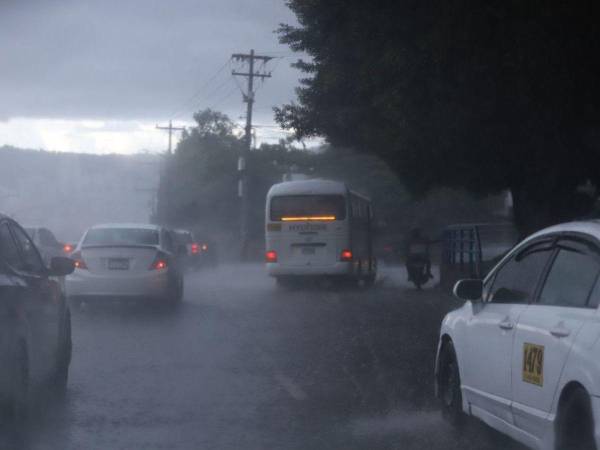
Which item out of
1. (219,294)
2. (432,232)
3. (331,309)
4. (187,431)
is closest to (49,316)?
(187,431)

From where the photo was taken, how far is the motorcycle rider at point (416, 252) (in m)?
26.7

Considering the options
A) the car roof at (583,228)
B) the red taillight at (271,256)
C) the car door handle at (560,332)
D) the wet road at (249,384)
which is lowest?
the wet road at (249,384)

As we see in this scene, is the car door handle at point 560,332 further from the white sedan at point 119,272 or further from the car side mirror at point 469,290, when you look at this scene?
the white sedan at point 119,272

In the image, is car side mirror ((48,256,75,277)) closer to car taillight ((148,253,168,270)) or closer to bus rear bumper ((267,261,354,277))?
car taillight ((148,253,168,270))

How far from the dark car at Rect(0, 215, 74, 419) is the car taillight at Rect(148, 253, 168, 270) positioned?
26.6ft

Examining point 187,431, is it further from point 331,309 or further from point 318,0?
point 331,309

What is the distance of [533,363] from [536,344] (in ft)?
0.42

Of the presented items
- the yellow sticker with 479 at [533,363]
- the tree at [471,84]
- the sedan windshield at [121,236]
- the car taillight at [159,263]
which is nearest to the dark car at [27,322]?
the yellow sticker with 479 at [533,363]

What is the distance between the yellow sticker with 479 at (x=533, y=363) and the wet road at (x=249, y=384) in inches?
62.0

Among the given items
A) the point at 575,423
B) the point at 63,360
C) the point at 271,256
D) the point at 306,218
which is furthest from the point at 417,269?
the point at 575,423

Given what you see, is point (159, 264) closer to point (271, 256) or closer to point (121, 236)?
point (121, 236)

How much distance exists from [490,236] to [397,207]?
76.5 feet

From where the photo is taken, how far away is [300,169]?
64.2 m

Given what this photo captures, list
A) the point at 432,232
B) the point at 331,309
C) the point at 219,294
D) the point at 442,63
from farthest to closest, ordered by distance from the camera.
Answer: the point at 432,232, the point at 219,294, the point at 331,309, the point at 442,63
